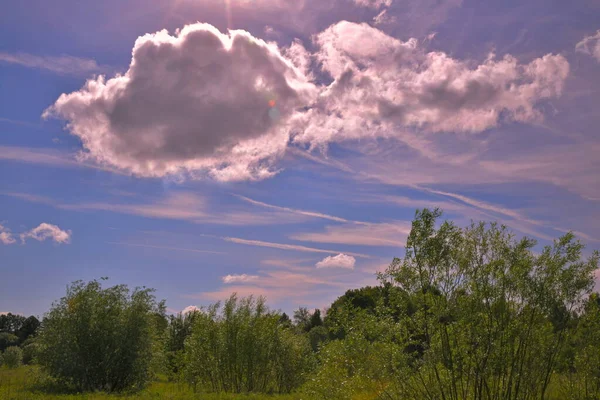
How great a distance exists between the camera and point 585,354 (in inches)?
602

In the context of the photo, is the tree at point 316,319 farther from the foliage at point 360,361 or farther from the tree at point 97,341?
the foliage at point 360,361

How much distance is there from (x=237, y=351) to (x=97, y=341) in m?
9.16

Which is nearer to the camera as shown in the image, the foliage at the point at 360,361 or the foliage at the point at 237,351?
the foliage at the point at 360,361

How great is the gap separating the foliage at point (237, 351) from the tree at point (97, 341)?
3.33 metres

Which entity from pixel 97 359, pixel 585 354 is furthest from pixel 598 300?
pixel 97 359

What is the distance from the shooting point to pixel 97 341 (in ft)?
94.2

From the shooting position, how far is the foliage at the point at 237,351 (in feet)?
100

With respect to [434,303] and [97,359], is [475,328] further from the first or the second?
[97,359]

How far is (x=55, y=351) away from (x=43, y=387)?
2.07m

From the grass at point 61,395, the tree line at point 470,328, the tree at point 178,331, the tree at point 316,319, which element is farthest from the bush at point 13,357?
the tree line at point 470,328

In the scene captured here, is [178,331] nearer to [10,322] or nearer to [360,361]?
[360,361]

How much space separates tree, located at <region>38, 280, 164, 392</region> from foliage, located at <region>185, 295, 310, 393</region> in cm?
333

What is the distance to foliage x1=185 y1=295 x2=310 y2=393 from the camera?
1206 inches

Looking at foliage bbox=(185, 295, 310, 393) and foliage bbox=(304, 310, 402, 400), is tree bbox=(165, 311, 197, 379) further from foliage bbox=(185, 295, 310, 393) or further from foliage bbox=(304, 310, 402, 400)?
foliage bbox=(304, 310, 402, 400)
